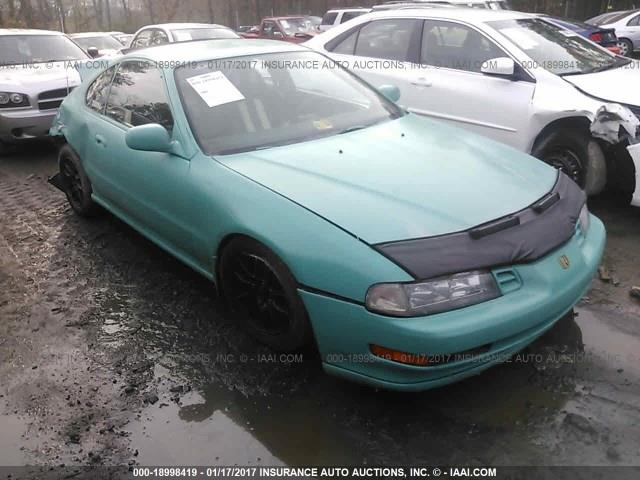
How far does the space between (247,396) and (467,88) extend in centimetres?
A: 355

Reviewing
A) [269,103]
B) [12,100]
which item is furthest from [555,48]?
[12,100]

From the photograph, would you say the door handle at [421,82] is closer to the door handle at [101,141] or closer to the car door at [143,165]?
the car door at [143,165]

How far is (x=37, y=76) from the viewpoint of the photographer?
724 centimetres

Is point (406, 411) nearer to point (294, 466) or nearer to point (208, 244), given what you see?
point (294, 466)

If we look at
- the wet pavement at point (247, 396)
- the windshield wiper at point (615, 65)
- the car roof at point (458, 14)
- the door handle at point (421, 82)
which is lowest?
the wet pavement at point (247, 396)

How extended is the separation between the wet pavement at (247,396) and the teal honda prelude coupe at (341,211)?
0.26 metres

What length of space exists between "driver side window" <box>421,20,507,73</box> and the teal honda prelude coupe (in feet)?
4.64

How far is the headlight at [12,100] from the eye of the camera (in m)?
6.84

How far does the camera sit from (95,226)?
16.1ft

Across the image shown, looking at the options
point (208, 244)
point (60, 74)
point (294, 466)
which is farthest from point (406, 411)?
point (60, 74)

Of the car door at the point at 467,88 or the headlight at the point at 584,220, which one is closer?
the headlight at the point at 584,220

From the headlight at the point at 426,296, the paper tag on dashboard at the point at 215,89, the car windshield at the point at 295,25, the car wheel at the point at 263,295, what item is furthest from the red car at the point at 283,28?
the headlight at the point at 426,296

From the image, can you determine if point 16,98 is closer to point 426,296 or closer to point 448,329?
point 426,296

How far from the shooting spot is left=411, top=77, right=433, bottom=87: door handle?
539cm
